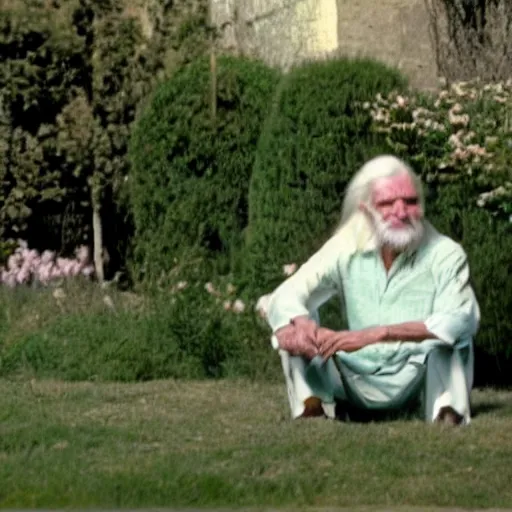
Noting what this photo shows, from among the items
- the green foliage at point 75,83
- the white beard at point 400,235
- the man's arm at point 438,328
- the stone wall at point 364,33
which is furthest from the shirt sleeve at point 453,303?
the green foliage at point 75,83

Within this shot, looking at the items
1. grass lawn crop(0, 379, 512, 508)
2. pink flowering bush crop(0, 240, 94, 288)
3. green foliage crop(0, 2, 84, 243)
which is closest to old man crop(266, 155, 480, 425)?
grass lawn crop(0, 379, 512, 508)

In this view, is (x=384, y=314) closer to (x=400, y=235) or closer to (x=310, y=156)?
(x=400, y=235)

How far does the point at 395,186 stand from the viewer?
784 centimetres

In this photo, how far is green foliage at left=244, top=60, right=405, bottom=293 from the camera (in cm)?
945

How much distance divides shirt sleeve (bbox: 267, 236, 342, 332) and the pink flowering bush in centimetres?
418

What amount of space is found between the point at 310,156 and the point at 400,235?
183 centimetres

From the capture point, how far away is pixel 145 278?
11367 millimetres

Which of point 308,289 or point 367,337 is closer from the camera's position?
point 367,337

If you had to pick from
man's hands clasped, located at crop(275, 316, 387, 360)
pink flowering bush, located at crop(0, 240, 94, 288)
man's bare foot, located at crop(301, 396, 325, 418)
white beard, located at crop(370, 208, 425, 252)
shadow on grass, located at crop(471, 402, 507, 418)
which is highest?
white beard, located at crop(370, 208, 425, 252)

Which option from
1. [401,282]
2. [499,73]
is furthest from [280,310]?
[499,73]

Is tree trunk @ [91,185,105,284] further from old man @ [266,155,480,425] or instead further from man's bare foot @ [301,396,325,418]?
man's bare foot @ [301,396,325,418]

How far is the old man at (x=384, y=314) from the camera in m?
7.59

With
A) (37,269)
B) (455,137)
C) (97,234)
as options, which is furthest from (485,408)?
(97,234)

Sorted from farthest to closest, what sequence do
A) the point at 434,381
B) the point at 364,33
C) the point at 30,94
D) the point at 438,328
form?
the point at 30,94
the point at 364,33
the point at 434,381
the point at 438,328
